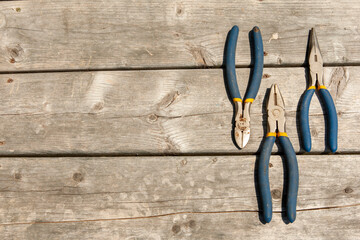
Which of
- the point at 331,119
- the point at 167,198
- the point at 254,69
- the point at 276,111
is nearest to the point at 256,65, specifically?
the point at 254,69

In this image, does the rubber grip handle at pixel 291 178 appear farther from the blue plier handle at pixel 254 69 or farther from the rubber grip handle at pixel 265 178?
the blue plier handle at pixel 254 69

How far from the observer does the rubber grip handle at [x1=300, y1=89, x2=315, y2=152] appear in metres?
0.98

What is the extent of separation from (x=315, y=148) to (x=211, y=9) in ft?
2.27

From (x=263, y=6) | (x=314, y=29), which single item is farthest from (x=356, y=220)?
(x=263, y=6)

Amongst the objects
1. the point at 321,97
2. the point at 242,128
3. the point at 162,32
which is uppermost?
the point at 162,32

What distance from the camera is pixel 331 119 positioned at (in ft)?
3.25

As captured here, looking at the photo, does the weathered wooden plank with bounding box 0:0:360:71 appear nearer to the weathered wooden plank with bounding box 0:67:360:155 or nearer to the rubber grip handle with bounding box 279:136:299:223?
the weathered wooden plank with bounding box 0:67:360:155

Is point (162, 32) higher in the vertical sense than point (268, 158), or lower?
higher

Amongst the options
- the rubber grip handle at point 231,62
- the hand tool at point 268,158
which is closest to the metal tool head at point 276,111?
the hand tool at point 268,158

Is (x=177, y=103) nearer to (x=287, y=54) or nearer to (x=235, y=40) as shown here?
(x=235, y=40)

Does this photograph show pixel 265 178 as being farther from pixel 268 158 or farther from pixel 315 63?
pixel 315 63

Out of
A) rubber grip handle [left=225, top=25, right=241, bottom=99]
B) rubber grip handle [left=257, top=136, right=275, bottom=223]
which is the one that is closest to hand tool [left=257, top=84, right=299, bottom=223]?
rubber grip handle [left=257, top=136, right=275, bottom=223]

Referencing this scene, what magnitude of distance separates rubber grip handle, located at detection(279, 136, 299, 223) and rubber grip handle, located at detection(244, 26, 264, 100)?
20 cm

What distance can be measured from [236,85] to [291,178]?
383mm
